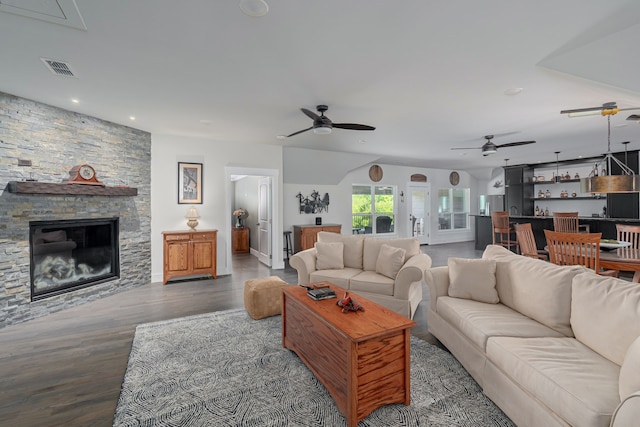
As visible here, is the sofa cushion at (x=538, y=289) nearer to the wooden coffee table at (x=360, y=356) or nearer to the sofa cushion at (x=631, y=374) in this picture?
the sofa cushion at (x=631, y=374)

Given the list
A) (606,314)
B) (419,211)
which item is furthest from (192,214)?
(419,211)

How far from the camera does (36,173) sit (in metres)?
3.72

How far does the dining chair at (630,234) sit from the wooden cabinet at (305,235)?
5.08 m

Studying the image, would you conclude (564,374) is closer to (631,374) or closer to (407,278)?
(631,374)

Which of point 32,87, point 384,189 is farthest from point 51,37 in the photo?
point 384,189

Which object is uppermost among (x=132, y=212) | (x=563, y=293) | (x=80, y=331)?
(x=132, y=212)

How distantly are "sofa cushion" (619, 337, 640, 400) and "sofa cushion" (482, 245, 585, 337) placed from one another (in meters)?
0.79

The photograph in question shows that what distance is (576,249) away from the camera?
352 cm

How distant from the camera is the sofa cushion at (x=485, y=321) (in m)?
2.09

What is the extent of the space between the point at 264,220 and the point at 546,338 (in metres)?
5.84

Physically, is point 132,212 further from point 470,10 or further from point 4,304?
point 470,10

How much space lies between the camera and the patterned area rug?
1871 mm

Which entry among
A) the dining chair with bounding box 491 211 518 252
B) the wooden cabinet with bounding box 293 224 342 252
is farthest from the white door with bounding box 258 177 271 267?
the dining chair with bounding box 491 211 518 252

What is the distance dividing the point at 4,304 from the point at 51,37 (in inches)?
121
